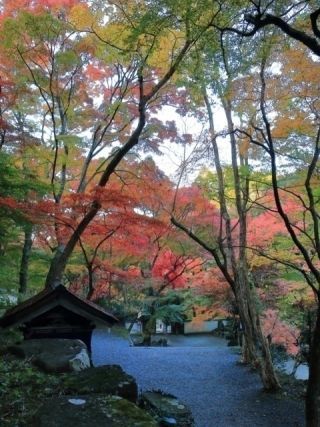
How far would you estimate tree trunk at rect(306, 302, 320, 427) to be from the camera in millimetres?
5504

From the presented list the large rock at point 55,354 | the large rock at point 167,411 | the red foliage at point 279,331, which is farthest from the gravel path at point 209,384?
the large rock at point 55,354

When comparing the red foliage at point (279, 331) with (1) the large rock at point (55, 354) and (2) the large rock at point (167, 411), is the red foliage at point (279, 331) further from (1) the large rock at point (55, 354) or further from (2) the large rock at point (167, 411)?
(1) the large rock at point (55, 354)

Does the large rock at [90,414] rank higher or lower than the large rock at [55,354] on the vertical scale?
lower

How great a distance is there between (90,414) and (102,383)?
1.30 m

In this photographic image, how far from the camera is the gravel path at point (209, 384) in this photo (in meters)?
8.29

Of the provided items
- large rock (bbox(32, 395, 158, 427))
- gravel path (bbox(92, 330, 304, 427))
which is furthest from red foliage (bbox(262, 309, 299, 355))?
large rock (bbox(32, 395, 158, 427))

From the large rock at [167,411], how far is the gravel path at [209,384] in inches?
33.9

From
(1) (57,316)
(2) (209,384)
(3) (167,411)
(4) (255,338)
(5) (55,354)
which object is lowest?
(2) (209,384)

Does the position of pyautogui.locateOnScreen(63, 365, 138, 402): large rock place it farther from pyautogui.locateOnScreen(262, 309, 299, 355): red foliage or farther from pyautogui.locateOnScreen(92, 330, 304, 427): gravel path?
pyautogui.locateOnScreen(262, 309, 299, 355): red foliage

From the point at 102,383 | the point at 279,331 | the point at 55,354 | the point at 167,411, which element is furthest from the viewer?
the point at 279,331

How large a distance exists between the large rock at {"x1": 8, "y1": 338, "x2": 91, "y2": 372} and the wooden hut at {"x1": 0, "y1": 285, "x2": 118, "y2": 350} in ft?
2.85

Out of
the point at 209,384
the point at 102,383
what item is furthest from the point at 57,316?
the point at 209,384

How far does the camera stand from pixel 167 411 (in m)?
7.09

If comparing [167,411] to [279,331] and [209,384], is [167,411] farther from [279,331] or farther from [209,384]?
[279,331]
